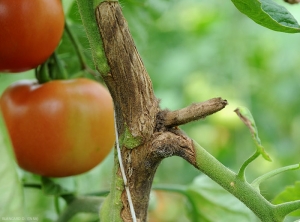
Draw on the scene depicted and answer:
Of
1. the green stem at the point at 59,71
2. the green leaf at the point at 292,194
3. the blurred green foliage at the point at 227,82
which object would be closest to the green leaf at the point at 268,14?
the green leaf at the point at 292,194

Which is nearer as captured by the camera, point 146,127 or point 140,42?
point 146,127

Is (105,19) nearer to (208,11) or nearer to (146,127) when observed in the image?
(146,127)

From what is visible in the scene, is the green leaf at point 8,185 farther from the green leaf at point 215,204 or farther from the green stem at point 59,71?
the green leaf at point 215,204

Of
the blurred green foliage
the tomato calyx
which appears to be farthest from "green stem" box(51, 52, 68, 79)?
the blurred green foliage

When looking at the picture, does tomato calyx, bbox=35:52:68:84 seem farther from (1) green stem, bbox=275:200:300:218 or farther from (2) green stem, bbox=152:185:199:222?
(1) green stem, bbox=275:200:300:218

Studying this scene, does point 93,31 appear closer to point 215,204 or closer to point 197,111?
point 197,111

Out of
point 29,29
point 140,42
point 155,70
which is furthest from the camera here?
point 155,70

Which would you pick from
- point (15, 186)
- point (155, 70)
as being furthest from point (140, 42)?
point (155, 70)

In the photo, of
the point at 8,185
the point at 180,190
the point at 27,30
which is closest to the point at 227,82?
the point at 180,190
